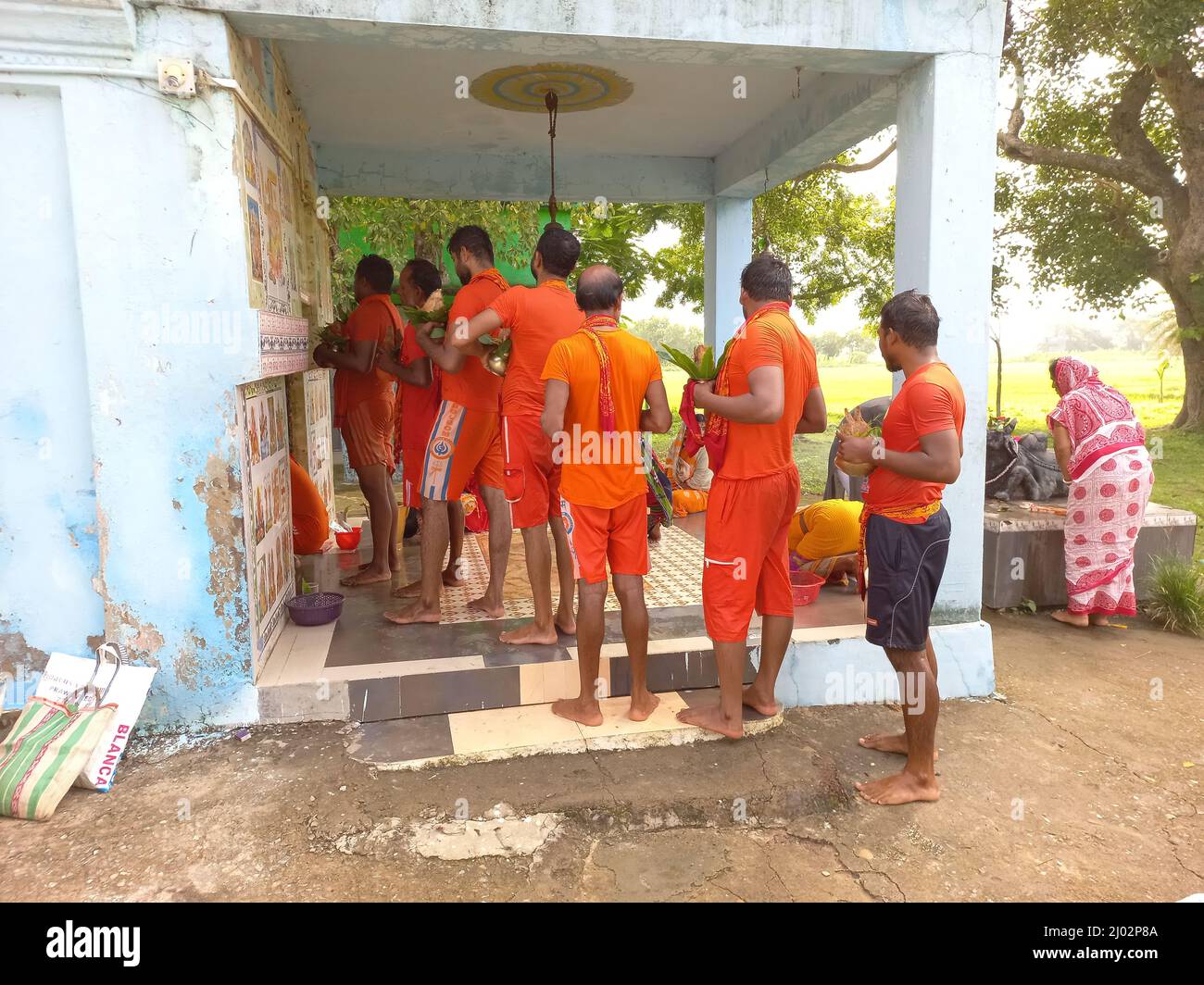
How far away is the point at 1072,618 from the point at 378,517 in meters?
4.63

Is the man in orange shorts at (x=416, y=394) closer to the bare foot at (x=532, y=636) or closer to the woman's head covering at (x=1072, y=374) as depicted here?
the bare foot at (x=532, y=636)

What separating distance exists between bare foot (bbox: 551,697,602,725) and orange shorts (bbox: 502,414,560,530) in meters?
0.88

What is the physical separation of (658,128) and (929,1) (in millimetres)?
3097

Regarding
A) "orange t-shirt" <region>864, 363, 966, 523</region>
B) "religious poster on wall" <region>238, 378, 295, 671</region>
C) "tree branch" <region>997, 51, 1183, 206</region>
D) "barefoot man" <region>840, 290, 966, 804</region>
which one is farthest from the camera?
"tree branch" <region>997, 51, 1183, 206</region>

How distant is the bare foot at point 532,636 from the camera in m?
4.34

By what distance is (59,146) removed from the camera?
3.60 m

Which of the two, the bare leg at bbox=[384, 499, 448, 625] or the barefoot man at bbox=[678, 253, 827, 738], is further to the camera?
the bare leg at bbox=[384, 499, 448, 625]

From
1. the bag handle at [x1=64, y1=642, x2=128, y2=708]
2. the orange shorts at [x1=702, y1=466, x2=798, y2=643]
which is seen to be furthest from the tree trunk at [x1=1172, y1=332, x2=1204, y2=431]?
the bag handle at [x1=64, y1=642, x2=128, y2=708]

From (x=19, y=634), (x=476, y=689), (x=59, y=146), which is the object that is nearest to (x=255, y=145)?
(x=59, y=146)

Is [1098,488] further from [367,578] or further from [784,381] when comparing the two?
[367,578]

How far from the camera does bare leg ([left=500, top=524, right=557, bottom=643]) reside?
4211mm

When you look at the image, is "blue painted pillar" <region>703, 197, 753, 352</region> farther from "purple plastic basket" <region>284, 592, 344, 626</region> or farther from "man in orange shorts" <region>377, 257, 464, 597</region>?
"purple plastic basket" <region>284, 592, 344, 626</region>

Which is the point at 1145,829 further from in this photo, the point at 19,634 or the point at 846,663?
the point at 19,634

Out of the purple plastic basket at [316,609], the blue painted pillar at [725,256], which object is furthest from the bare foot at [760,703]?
the blue painted pillar at [725,256]
